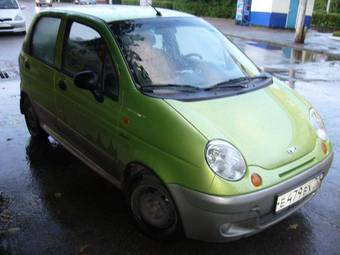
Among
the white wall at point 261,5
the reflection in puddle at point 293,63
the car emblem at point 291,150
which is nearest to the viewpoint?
the car emblem at point 291,150

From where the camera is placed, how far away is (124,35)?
3436mm

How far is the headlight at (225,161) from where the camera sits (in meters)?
2.62

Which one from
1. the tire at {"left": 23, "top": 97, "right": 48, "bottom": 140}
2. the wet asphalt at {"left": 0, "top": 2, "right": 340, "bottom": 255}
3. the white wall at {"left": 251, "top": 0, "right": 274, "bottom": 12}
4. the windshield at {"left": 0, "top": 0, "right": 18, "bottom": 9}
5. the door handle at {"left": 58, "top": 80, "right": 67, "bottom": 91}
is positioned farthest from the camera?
the white wall at {"left": 251, "top": 0, "right": 274, "bottom": 12}

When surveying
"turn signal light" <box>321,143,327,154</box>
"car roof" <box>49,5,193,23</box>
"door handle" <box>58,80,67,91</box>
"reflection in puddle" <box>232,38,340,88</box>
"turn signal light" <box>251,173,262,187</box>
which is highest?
"car roof" <box>49,5,193,23</box>

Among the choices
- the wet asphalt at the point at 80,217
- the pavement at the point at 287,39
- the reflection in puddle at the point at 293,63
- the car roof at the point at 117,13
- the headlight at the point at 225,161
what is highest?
the car roof at the point at 117,13

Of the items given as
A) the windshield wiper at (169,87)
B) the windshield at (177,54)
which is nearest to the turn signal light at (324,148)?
the windshield at (177,54)

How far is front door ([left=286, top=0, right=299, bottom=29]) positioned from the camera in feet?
69.4

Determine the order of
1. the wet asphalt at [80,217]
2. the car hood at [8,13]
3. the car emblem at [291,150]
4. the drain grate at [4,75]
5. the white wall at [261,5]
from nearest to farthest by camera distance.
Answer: the car emblem at [291,150]
the wet asphalt at [80,217]
the drain grate at [4,75]
the car hood at [8,13]
the white wall at [261,5]

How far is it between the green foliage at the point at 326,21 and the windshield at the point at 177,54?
838 inches

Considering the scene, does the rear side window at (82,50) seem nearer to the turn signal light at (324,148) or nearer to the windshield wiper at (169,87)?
the windshield wiper at (169,87)

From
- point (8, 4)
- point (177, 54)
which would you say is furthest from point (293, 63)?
point (8, 4)

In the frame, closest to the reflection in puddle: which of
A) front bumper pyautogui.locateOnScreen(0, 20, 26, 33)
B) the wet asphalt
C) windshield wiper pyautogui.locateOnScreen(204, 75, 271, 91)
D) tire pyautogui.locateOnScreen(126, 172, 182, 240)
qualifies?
the wet asphalt

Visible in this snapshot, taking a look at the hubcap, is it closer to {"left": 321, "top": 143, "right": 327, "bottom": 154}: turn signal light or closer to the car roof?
{"left": 321, "top": 143, "right": 327, "bottom": 154}: turn signal light

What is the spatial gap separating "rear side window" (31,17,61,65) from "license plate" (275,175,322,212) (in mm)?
2765
